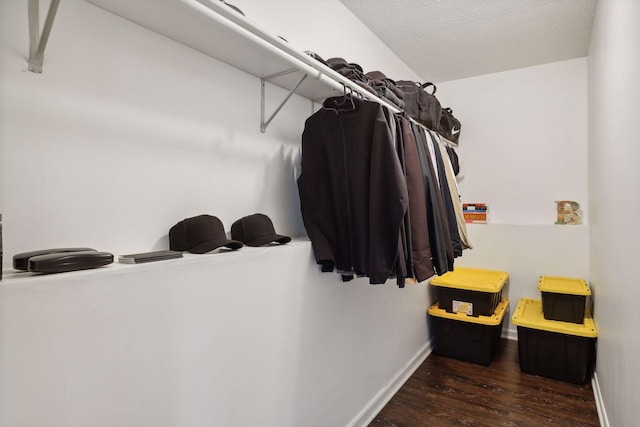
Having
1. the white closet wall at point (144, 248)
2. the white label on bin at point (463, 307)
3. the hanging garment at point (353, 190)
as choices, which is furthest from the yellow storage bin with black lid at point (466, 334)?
the hanging garment at point (353, 190)

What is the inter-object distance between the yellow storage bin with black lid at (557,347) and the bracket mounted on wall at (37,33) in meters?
2.91

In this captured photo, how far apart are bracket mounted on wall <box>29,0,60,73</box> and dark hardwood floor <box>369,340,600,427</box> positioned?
209 centimetres

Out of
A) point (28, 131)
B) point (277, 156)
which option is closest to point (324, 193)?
point (277, 156)

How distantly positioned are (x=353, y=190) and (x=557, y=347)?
2.03 meters

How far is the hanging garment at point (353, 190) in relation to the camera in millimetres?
1347

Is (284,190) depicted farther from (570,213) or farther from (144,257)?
(570,213)

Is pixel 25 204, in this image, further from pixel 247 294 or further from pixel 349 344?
pixel 349 344

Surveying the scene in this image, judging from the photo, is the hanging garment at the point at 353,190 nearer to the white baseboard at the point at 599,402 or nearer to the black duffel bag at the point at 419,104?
the black duffel bag at the point at 419,104

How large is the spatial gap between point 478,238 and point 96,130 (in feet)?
10.3

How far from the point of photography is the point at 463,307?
267 centimetres

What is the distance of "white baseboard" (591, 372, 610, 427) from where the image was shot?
6.04 feet

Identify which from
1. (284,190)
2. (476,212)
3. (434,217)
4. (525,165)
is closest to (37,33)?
(284,190)

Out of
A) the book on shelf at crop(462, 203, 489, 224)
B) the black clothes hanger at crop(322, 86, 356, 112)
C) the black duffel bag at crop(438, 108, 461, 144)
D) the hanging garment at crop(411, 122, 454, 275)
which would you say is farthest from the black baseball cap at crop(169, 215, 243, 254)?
the book on shelf at crop(462, 203, 489, 224)

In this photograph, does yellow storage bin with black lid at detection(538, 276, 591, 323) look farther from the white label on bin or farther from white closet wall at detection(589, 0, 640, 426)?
the white label on bin
